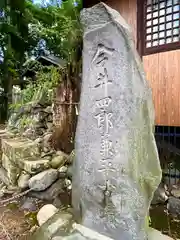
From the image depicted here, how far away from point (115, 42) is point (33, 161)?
3.83 meters

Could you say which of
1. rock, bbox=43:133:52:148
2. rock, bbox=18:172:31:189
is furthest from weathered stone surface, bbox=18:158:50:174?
rock, bbox=43:133:52:148

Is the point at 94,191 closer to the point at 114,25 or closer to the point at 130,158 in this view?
the point at 130,158

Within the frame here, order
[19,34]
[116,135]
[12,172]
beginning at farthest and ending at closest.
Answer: [19,34]
[12,172]
[116,135]

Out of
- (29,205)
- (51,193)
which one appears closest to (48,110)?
(51,193)

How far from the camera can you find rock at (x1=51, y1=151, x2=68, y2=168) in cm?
537

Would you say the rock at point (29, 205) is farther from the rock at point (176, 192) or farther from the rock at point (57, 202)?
the rock at point (176, 192)

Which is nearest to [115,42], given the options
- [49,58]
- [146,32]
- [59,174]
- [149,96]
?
[149,96]

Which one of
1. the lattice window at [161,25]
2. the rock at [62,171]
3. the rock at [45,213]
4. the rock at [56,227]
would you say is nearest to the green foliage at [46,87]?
the rock at [62,171]

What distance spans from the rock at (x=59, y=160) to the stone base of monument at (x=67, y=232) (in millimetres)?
2449

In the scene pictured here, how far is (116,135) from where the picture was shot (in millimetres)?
2387

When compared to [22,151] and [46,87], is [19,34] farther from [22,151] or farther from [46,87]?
[22,151]

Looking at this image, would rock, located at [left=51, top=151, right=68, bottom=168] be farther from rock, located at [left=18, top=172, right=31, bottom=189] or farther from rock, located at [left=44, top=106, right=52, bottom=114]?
rock, located at [left=44, top=106, right=52, bottom=114]

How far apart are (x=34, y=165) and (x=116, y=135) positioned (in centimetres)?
326

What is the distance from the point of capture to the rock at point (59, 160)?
5367 millimetres
